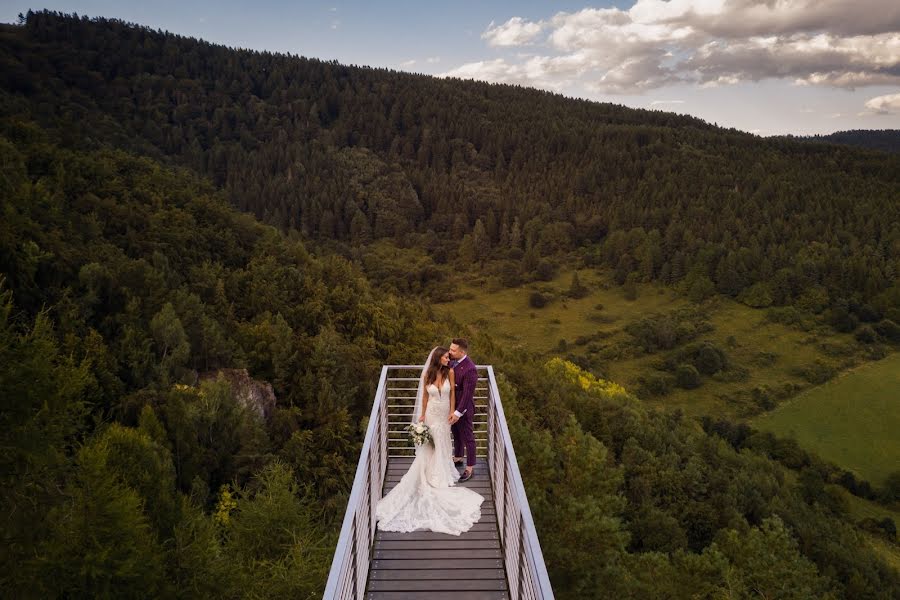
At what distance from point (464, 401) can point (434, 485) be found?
1084 mm

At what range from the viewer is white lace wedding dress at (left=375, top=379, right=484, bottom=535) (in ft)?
22.5

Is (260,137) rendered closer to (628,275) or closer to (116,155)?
(628,275)

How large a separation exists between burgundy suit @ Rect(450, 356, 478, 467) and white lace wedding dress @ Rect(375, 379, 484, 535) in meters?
0.17

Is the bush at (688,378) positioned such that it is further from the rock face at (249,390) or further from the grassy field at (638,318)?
the rock face at (249,390)

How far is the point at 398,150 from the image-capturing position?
17525cm

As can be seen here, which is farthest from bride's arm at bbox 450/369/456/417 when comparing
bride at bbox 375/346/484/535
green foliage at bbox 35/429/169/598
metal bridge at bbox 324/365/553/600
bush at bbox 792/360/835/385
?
bush at bbox 792/360/835/385

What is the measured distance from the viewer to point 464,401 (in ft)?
24.8

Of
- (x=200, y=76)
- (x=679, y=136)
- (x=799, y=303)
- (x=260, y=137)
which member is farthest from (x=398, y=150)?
(x=799, y=303)

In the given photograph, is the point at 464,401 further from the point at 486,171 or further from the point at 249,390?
the point at 486,171

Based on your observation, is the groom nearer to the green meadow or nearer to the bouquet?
the bouquet

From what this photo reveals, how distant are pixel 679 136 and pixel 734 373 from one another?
100m

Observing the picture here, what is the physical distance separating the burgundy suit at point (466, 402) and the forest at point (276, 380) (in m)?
5.22

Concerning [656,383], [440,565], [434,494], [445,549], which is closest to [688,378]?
[656,383]

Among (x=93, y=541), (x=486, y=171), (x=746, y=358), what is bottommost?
(x=746, y=358)
